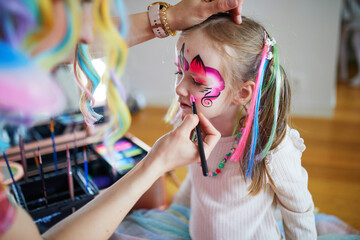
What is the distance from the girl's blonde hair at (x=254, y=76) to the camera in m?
0.70

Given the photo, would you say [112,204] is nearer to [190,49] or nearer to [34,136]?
[190,49]

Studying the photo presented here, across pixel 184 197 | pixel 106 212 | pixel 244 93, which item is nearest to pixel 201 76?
pixel 244 93

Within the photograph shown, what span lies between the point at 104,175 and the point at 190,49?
1.95 ft

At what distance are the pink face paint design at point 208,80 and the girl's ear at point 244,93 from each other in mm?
54

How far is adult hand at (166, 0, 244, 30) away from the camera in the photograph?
633 millimetres

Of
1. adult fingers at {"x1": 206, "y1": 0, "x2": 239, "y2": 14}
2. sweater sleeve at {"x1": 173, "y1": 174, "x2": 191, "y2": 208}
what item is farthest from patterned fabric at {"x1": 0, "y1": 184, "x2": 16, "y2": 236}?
sweater sleeve at {"x1": 173, "y1": 174, "x2": 191, "y2": 208}

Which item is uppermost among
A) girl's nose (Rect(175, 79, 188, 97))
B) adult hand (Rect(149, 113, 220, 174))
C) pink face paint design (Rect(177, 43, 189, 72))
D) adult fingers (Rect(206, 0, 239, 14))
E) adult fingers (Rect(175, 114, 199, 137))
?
adult fingers (Rect(206, 0, 239, 14))

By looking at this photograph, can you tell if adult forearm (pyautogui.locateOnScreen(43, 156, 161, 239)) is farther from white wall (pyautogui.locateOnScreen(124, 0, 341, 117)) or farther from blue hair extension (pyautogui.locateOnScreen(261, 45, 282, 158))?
white wall (pyautogui.locateOnScreen(124, 0, 341, 117))

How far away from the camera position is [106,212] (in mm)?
566

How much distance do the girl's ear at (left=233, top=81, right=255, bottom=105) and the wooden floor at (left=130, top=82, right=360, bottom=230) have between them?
0.76ft

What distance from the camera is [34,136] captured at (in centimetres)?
123

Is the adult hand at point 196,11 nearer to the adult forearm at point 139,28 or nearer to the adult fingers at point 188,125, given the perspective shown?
the adult forearm at point 139,28

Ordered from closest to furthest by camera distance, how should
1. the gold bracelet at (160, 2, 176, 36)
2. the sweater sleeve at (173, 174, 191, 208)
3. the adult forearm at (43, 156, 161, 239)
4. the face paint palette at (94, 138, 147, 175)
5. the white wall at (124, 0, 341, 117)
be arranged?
the adult forearm at (43, 156, 161, 239), the gold bracelet at (160, 2, 176, 36), the face paint palette at (94, 138, 147, 175), the sweater sleeve at (173, 174, 191, 208), the white wall at (124, 0, 341, 117)

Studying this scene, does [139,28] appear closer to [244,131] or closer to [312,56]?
[244,131]
